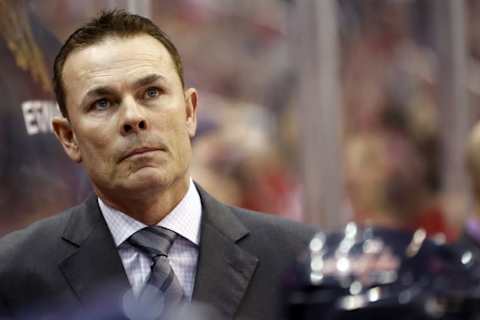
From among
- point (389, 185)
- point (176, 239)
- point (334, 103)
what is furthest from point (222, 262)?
point (389, 185)

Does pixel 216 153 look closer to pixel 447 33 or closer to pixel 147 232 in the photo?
pixel 447 33

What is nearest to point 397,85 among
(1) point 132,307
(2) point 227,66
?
(2) point 227,66

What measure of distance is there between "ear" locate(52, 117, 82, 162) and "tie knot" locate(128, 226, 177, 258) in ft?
0.78

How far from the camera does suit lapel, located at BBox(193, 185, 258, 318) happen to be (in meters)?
1.98

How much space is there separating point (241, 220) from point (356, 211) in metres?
2.32

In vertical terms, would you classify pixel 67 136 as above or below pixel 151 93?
below

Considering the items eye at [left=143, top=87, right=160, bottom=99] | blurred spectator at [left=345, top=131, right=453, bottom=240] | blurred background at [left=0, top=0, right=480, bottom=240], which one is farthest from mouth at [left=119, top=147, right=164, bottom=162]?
blurred spectator at [left=345, top=131, right=453, bottom=240]

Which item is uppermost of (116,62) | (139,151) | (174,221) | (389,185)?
(116,62)

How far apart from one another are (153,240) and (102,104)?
28 centimetres

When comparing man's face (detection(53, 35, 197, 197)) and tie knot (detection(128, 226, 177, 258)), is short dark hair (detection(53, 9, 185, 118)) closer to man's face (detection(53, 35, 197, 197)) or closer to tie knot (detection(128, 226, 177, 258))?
man's face (detection(53, 35, 197, 197))

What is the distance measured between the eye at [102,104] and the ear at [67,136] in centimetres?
16

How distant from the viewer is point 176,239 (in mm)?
2121

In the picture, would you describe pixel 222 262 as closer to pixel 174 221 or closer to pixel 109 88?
pixel 174 221

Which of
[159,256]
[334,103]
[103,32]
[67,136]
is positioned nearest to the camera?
[159,256]
